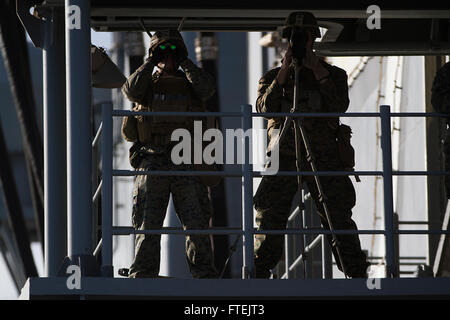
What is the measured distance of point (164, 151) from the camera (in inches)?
340

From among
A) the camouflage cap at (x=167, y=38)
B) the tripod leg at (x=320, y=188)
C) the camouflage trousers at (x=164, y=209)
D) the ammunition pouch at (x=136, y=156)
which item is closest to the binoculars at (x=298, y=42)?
the tripod leg at (x=320, y=188)

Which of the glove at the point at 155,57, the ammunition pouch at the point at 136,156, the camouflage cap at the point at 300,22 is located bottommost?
the ammunition pouch at the point at 136,156

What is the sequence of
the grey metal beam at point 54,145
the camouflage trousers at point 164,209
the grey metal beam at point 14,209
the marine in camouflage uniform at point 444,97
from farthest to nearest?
the grey metal beam at point 14,209, the grey metal beam at point 54,145, the marine in camouflage uniform at point 444,97, the camouflage trousers at point 164,209

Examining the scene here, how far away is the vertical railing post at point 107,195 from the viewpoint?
25.2 feet

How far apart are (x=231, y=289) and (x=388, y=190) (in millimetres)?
1161

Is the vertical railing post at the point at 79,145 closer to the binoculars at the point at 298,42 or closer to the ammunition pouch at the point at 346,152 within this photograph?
the binoculars at the point at 298,42

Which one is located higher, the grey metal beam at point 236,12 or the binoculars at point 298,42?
the grey metal beam at point 236,12

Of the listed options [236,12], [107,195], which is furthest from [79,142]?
[236,12]

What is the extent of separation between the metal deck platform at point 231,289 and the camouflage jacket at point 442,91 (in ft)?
4.86

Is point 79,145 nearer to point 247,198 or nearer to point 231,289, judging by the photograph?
point 247,198

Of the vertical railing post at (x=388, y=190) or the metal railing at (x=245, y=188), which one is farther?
the vertical railing post at (x=388, y=190)

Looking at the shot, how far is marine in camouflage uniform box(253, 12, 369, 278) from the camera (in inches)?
338
